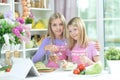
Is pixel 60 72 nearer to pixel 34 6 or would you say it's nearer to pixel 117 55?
pixel 117 55

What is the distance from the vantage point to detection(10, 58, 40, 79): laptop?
2017 millimetres

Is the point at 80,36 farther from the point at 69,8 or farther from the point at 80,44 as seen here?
the point at 69,8

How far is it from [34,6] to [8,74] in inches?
105

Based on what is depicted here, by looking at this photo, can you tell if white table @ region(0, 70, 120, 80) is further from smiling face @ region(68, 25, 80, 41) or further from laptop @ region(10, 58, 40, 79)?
smiling face @ region(68, 25, 80, 41)

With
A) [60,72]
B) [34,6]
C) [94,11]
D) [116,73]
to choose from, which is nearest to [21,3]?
[34,6]

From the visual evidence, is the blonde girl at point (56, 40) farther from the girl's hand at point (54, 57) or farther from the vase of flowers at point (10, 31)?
the vase of flowers at point (10, 31)

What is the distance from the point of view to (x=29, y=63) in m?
2.09

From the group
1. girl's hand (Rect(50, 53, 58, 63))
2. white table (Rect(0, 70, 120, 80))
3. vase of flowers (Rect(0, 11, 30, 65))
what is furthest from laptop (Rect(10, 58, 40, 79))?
girl's hand (Rect(50, 53, 58, 63))

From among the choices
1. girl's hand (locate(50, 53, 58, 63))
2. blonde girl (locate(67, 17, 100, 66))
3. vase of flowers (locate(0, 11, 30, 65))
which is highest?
vase of flowers (locate(0, 11, 30, 65))

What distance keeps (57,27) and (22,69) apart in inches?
44.1

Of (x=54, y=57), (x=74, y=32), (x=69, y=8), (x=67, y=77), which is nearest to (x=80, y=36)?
(x=74, y=32)

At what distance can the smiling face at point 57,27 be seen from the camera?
10.2 feet

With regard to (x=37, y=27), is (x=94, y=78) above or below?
below

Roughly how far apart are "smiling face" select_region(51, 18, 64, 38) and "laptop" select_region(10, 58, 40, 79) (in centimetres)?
102
